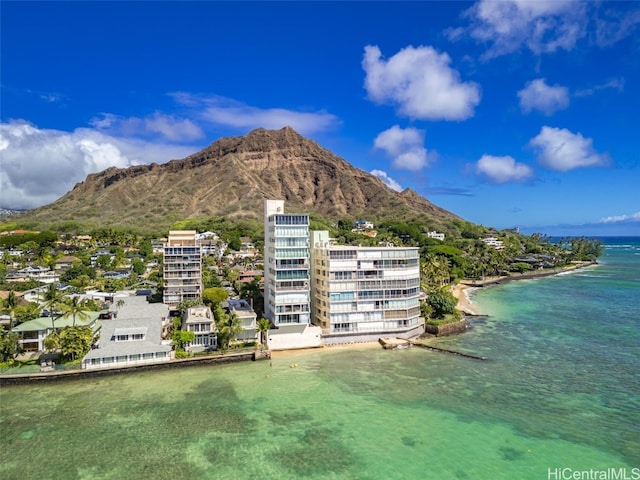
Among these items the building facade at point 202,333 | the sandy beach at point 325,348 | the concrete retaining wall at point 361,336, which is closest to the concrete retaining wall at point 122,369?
the building facade at point 202,333

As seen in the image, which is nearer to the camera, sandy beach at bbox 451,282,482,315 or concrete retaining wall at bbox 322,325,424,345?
concrete retaining wall at bbox 322,325,424,345

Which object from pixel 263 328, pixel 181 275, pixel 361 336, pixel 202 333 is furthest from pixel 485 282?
pixel 202 333

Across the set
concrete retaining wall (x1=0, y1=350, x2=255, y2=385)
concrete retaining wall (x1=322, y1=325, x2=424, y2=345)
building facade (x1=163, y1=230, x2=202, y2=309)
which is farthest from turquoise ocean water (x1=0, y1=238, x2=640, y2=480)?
building facade (x1=163, y1=230, x2=202, y2=309)

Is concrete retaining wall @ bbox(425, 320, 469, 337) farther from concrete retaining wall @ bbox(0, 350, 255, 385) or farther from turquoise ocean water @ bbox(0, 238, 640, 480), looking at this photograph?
concrete retaining wall @ bbox(0, 350, 255, 385)

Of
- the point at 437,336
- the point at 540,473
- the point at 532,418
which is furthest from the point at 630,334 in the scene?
the point at 540,473

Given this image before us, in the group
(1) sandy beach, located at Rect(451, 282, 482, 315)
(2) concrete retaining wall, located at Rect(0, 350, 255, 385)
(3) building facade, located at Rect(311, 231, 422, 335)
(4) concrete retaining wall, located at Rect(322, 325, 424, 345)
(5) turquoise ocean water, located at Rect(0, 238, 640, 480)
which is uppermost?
(3) building facade, located at Rect(311, 231, 422, 335)
